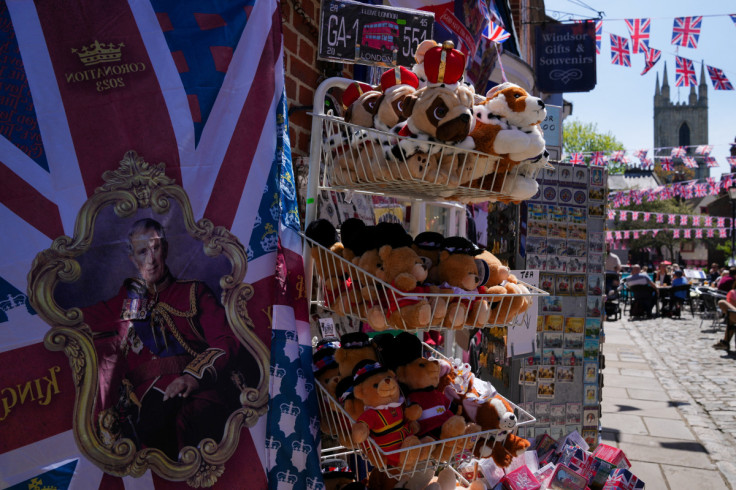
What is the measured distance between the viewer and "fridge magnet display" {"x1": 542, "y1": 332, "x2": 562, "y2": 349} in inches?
151

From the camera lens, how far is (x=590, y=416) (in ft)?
12.6

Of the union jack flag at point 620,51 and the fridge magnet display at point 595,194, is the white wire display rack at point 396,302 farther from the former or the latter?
the union jack flag at point 620,51

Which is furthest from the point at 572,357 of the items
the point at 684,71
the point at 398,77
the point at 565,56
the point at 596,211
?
the point at 684,71

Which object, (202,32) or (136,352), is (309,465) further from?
(202,32)

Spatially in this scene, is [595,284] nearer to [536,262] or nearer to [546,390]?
[536,262]

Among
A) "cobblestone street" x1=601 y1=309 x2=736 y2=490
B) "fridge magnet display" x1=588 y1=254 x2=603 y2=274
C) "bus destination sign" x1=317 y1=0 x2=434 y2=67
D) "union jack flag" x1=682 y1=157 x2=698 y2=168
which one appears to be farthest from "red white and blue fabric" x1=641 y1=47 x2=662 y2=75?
"union jack flag" x1=682 y1=157 x2=698 y2=168

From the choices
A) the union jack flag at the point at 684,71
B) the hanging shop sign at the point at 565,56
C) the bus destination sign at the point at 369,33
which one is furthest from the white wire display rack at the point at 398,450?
the union jack flag at the point at 684,71

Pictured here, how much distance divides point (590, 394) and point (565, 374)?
231mm

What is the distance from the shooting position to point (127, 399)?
1462mm

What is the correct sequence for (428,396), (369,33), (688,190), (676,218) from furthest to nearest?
(676,218) → (688,190) → (369,33) → (428,396)

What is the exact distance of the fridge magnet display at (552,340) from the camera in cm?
384

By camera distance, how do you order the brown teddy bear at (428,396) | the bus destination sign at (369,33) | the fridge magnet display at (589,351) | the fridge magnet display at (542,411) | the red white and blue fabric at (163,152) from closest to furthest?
the red white and blue fabric at (163,152) → the brown teddy bear at (428,396) → the bus destination sign at (369,33) → the fridge magnet display at (542,411) → the fridge magnet display at (589,351)

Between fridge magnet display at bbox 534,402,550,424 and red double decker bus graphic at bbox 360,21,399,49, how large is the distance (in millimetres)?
2795

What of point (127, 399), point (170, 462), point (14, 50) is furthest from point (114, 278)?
point (14, 50)
